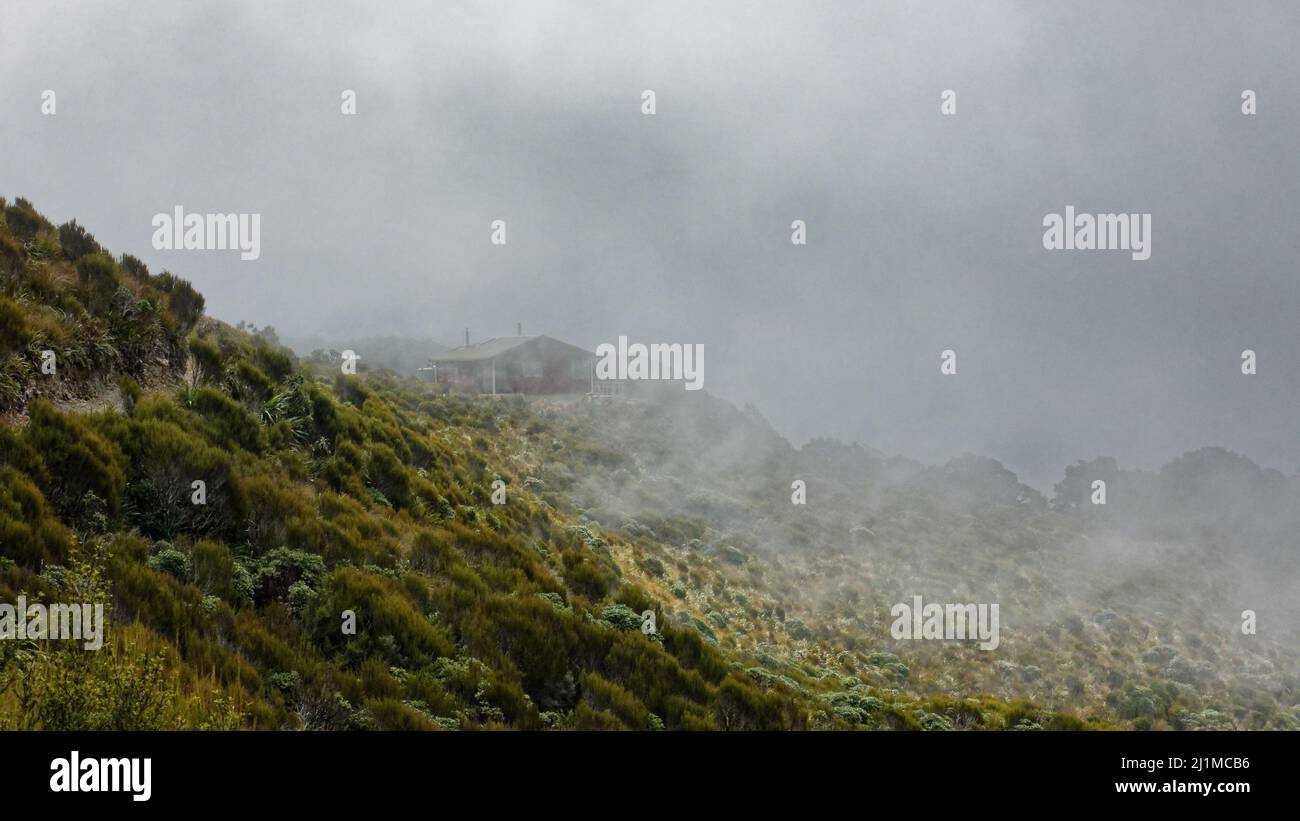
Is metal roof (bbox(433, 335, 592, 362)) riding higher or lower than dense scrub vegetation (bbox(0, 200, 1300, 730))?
higher

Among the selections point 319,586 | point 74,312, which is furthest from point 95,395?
point 319,586

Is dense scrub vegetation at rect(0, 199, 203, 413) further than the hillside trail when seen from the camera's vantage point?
Yes

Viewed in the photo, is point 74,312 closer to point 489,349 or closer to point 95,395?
point 95,395

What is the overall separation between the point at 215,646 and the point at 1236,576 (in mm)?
79343

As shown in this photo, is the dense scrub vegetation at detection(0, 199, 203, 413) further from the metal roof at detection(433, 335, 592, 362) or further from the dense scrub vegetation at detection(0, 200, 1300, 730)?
the metal roof at detection(433, 335, 592, 362)

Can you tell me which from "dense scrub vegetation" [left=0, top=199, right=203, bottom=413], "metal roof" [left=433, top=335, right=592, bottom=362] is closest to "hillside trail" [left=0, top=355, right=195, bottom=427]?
"dense scrub vegetation" [left=0, top=199, right=203, bottom=413]

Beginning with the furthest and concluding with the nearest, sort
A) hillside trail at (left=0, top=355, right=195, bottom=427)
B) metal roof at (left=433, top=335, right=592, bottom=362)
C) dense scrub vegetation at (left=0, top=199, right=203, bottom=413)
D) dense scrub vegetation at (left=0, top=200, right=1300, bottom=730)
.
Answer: metal roof at (left=433, top=335, right=592, bottom=362) < dense scrub vegetation at (left=0, top=199, right=203, bottom=413) < hillside trail at (left=0, top=355, right=195, bottom=427) < dense scrub vegetation at (left=0, top=200, right=1300, bottom=730)

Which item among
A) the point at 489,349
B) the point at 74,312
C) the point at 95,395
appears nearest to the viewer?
the point at 95,395

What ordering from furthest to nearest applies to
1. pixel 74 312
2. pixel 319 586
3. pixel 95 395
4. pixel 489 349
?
pixel 489 349
pixel 74 312
pixel 95 395
pixel 319 586

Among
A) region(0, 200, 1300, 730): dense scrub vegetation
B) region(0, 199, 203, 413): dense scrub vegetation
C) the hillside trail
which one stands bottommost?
region(0, 200, 1300, 730): dense scrub vegetation

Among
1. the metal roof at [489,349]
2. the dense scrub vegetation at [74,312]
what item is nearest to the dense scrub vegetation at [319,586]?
the dense scrub vegetation at [74,312]

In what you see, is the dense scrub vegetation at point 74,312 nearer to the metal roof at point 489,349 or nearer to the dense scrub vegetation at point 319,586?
the dense scrub vegetation at point 319,586
